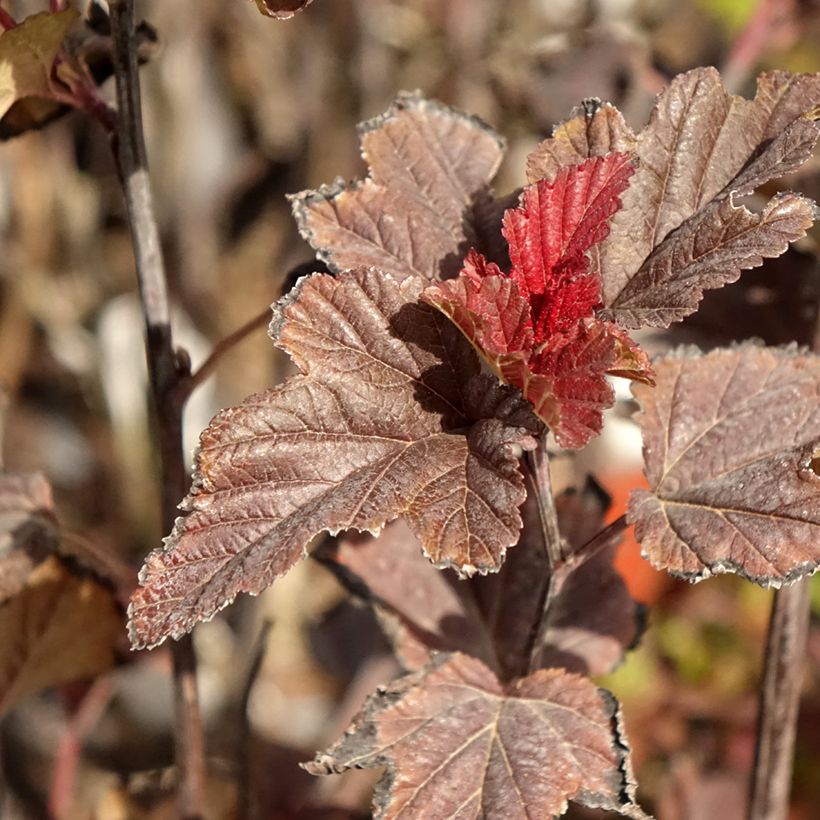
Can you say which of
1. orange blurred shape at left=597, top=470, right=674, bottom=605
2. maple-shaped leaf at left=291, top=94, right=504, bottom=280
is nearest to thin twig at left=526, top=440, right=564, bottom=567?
maple-shaped leaf at left=291, top=94, right=504, bottom=280

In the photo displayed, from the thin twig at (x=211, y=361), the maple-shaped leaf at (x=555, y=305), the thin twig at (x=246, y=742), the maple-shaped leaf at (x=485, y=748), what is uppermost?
the thin twig at (x=211, y=361)

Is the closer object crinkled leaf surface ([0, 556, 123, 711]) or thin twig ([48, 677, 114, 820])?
crinkled leaf surface ([0, 556, 123, 711])

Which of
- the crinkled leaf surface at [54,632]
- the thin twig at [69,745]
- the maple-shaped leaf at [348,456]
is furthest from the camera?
the thin twig at [69,745]

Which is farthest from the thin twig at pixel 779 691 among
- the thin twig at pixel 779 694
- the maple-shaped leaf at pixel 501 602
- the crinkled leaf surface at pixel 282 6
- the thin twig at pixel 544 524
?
the crinkled leaf surface at pixel 282 6

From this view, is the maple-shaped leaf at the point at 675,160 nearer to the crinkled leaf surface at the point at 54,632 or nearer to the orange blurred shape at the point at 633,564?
the crinkled leaf surface at the point at 54,632

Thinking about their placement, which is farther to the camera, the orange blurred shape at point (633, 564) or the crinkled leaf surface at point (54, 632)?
the orange blurred shape at point (633, 564)

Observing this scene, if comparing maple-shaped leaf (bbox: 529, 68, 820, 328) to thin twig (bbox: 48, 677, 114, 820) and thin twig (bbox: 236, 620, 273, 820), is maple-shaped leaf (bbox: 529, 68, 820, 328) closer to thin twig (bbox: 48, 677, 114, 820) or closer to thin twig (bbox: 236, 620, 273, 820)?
thin twig (bbox: 236, 620, 273, 820)

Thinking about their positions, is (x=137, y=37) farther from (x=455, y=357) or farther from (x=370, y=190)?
(x=455, y=357)
